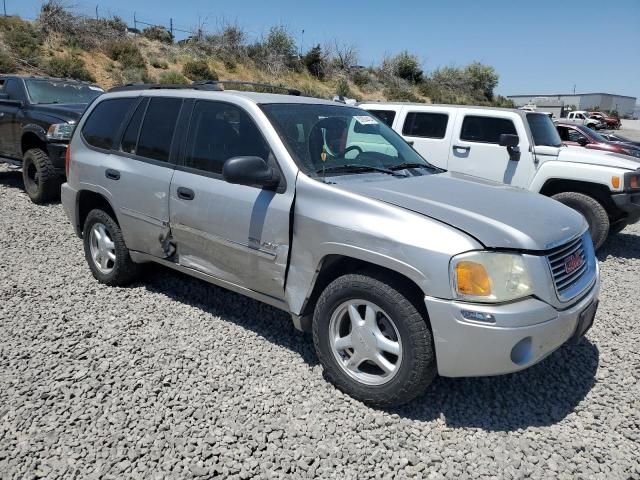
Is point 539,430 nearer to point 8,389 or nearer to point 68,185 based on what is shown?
point 8,389

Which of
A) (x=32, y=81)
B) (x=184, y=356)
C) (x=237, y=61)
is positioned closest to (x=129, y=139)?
(x=184, y=356)

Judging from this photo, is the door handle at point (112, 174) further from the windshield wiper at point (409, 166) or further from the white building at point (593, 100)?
the white building at point (593, 100)

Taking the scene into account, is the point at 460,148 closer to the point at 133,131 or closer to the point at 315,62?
the point at 133,131

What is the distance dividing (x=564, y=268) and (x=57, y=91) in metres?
8.68

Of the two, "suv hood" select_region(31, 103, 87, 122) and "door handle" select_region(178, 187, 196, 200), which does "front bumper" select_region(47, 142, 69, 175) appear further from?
"door handle" select_region(178, 187, 196, 200)

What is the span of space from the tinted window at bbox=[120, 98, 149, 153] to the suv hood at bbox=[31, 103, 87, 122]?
151 inches

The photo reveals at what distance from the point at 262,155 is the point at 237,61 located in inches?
1442

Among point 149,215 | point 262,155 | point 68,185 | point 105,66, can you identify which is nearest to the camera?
point 262,155

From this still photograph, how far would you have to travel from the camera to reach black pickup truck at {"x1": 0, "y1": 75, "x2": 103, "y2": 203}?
24.3 feet

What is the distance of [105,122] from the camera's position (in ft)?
14.7

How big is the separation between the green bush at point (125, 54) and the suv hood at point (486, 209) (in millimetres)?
30632

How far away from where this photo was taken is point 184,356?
347 cm

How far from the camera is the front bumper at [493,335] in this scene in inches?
98.0

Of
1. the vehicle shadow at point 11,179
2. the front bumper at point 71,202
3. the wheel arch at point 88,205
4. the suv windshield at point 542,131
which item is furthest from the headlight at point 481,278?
the vehicle shadow at point 11,179
